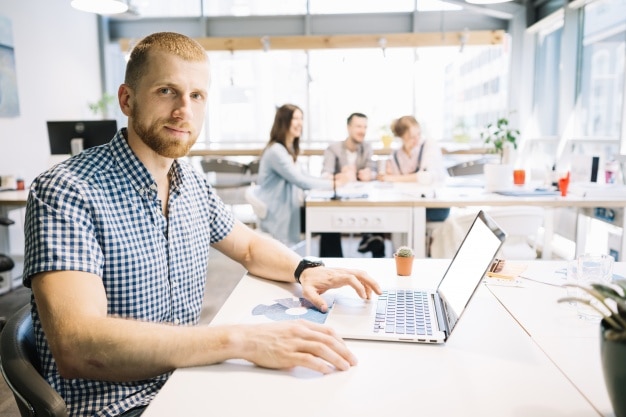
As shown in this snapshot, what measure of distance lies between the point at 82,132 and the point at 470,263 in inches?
151

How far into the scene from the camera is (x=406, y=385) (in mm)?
872

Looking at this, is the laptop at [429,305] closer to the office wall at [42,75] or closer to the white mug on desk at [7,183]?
the white mug on desk at [7,183]

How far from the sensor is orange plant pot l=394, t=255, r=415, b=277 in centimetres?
154

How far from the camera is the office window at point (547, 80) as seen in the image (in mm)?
5988

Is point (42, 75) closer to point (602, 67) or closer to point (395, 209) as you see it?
point (395, 209)

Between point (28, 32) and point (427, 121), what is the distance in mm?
5179

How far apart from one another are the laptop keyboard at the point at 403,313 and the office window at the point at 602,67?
389 centimetres

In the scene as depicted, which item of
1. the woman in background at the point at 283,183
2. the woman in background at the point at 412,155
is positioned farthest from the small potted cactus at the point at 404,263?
the woman in background at the point at 412,155

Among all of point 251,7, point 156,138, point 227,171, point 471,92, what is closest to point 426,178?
point 156,138

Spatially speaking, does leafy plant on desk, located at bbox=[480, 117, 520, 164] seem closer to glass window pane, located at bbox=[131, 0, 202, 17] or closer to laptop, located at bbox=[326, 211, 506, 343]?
laptop, located at bbox=[326, 211, 506, 343]

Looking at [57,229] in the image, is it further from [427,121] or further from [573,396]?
[427,121]

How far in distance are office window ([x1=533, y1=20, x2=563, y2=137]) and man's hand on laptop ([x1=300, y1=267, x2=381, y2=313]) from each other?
211 inches

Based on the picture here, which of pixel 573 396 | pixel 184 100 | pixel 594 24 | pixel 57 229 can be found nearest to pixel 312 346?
pixel 573 396

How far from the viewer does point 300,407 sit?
2.64 ft
